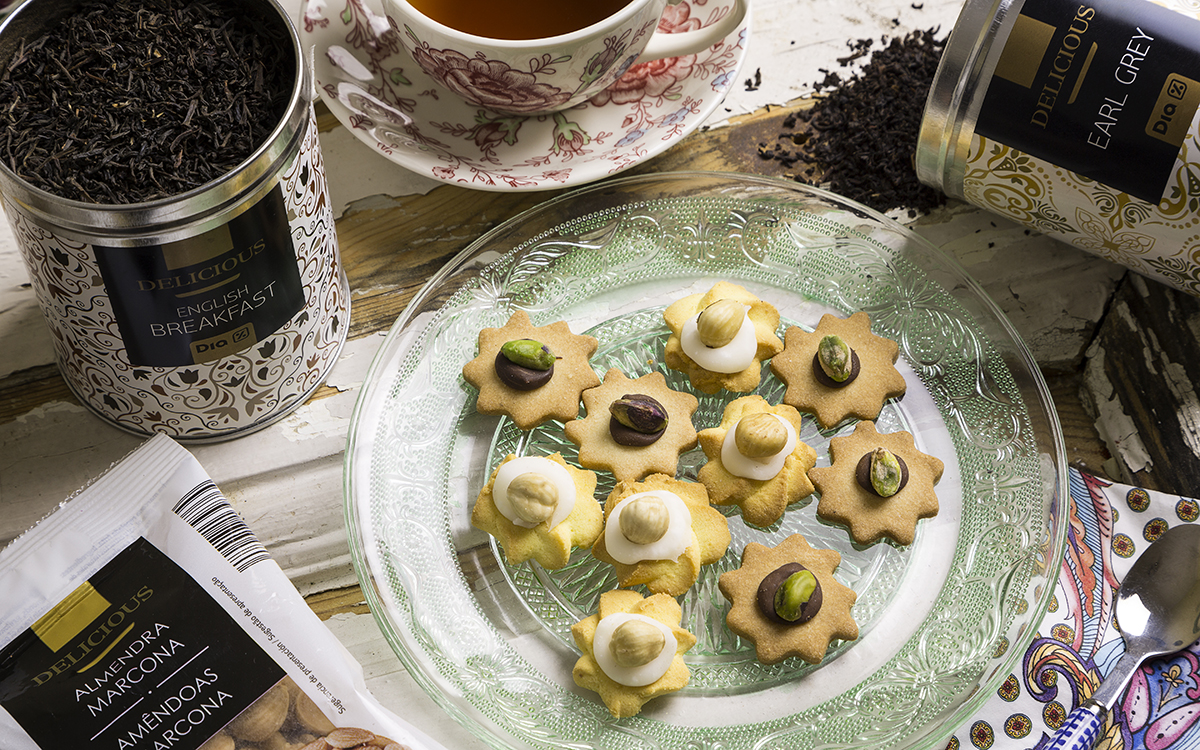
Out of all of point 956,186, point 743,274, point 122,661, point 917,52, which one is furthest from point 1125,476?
point 122,661

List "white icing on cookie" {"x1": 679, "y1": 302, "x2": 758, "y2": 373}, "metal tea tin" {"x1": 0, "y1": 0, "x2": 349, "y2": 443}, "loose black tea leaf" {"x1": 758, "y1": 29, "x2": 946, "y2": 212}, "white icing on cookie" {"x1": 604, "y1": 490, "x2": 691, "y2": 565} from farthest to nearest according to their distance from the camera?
"loose black tea leaf" {"x1": 758, "y1": 29, "x2": 946, "y2": 212} → "white icing on cookie" {"x1": 679, "y1": 302, "x2": 758, "y2": 373} → "white icing on cookie" {"x1": 604, "y1": 490, "x2": 691, "y2": 565} → "metal tea tin" {"x1": 0, "y1": 0, "x2": 349, "y2": 443}

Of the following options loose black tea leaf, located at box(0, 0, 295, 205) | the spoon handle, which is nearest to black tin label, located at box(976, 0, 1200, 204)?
the spoon handle

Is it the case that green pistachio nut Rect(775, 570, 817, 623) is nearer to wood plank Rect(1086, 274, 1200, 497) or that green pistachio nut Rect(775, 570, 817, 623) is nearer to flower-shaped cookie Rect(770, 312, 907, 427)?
flower-shaped cookie Rect(770, 312, 907, 427)

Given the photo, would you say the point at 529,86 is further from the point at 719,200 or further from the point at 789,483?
the point at 789,483

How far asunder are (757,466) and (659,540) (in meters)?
0.13

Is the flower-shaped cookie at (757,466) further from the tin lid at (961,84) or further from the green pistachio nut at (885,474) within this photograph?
the tin lid at (961,84)

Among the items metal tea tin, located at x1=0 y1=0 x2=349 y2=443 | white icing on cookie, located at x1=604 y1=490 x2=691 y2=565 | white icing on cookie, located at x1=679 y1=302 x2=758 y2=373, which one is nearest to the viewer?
metal tea tin, located at x1=0 y1=0 x2=349 y2=443

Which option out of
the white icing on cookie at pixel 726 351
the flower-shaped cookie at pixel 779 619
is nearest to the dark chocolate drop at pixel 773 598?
the flower-shaped cookie at pixel 779 619

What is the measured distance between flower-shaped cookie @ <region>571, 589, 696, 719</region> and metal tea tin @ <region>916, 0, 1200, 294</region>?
0.57 meters

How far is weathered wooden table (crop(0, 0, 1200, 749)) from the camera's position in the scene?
40.6 inches

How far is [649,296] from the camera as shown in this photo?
1.12m

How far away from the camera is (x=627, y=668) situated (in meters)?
0.86

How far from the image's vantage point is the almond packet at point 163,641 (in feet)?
2.91

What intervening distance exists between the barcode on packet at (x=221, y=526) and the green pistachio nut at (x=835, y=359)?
1.94ft
